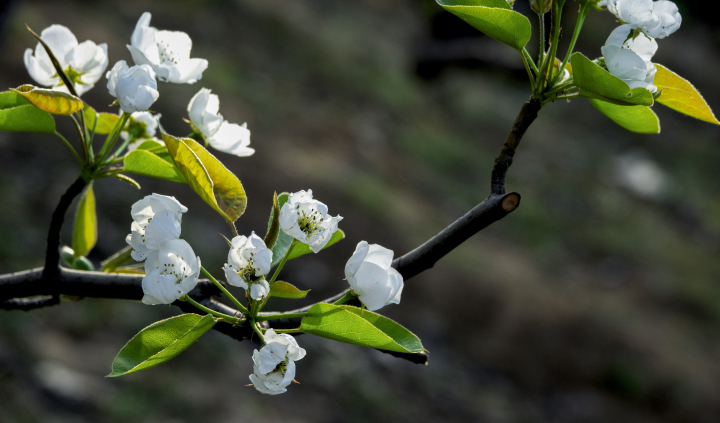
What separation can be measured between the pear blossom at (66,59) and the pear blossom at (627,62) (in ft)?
2.13

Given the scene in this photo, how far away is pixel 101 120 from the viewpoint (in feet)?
2.86

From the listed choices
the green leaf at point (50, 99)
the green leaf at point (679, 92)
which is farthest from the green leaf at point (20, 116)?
the green leaf at point (679, 92)

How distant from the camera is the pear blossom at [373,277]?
0.61 meters

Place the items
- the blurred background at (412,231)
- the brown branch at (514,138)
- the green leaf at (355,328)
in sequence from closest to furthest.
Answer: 1. the green leaf at (355,328)
2. the brown branch at (514,138)
3. the blurred background at (412,231)

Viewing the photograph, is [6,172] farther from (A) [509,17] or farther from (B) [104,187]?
(A) [509,17]

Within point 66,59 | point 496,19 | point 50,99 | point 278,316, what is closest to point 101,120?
point 66,59

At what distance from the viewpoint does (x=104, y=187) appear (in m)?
3.88

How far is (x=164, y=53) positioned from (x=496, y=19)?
16.8 inches

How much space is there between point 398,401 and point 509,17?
310 cm

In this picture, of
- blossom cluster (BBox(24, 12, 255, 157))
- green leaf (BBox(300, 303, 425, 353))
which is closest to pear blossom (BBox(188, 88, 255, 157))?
blossom cluster (BBox(24, 12, 255, 157))

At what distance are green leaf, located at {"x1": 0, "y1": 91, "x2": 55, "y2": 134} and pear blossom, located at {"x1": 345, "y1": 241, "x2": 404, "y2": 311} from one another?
1.41 feet

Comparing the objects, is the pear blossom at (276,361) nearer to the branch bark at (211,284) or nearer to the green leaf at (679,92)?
the branch bark at (211,284)

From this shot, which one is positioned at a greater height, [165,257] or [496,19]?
[496,19]

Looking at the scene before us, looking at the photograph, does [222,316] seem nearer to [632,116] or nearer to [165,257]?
[165,257]
